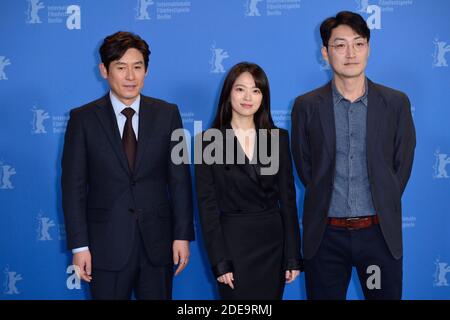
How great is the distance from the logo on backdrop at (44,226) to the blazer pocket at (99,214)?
119cm

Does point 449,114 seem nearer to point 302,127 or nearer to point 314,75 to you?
point 314,75

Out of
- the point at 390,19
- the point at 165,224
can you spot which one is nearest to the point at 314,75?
the point at 390,19

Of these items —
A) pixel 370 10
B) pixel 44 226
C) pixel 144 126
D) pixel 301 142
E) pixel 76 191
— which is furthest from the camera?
pixel 44 226

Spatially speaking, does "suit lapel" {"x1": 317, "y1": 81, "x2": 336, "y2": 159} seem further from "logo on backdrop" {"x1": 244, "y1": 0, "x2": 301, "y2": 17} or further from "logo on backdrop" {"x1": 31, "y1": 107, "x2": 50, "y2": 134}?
"logo on backdrop" {"x1": 31, "y1": 107, "x2": 50, "y2": 134}

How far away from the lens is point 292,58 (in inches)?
142

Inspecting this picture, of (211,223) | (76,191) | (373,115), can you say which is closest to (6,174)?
(76,191)

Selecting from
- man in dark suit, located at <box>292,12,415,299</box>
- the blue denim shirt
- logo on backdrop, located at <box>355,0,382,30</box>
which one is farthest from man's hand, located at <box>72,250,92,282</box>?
logo on backdrop, located at <box>355,0,382,30</box>

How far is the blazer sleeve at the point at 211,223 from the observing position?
2.62m

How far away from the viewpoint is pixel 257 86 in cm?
271

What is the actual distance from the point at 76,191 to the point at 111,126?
353 millimetres

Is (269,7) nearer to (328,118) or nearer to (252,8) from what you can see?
(252,8)

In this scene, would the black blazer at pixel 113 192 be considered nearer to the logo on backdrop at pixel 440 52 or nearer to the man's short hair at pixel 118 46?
the man's short hair at pixel 118 46

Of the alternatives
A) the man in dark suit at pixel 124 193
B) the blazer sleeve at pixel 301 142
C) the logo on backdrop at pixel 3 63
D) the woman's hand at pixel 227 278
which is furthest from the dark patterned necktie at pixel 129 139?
the logo on backdrop at pixel 3 63

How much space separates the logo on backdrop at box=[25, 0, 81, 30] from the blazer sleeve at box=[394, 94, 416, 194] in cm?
217
